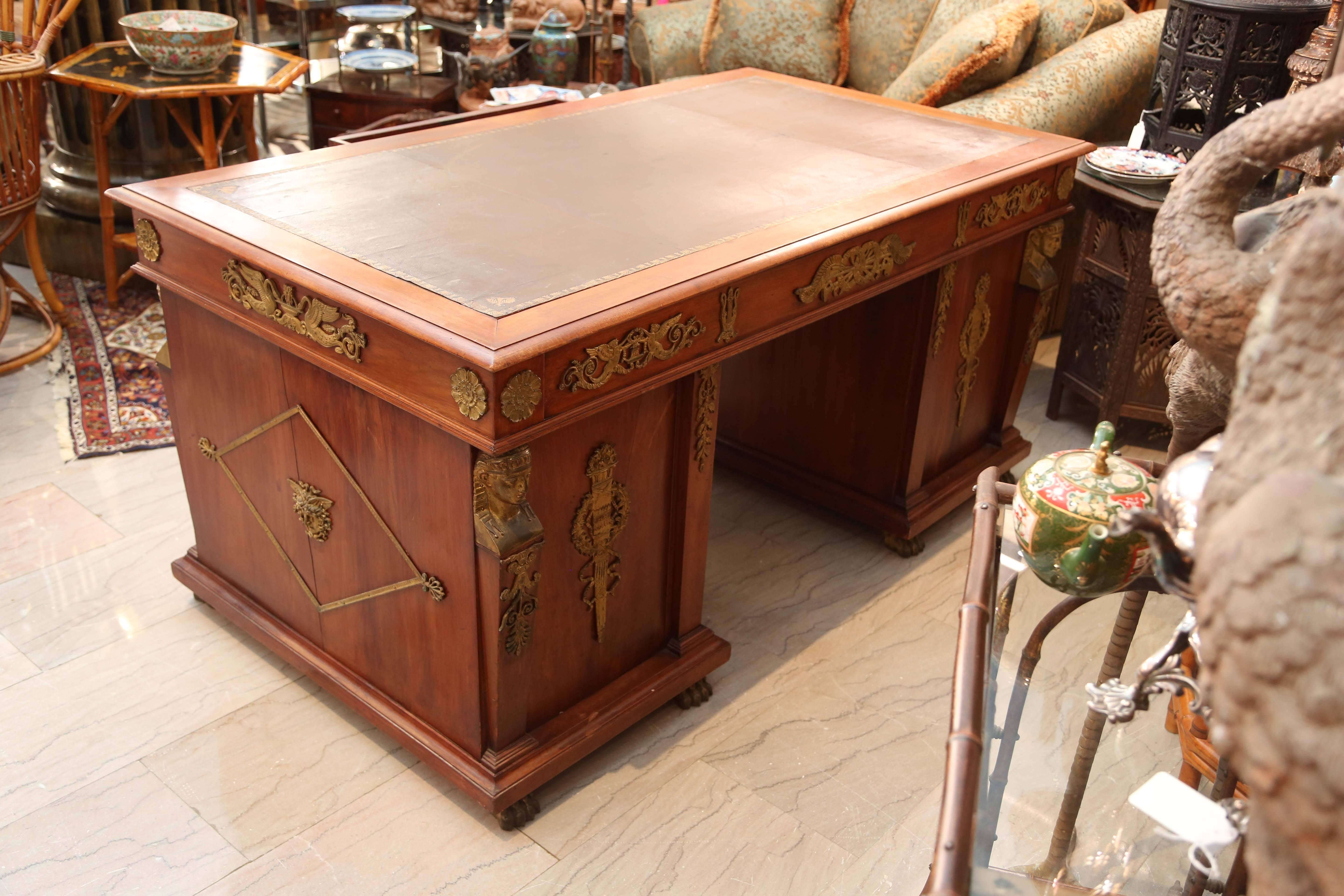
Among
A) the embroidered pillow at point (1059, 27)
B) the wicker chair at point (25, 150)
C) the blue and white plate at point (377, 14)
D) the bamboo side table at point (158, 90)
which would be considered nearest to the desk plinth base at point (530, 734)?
the wicker chair at point (25, 150)

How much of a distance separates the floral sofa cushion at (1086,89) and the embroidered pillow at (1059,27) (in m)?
0.04

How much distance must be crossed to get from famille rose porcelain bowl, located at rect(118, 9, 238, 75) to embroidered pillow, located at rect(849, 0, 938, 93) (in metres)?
2.14

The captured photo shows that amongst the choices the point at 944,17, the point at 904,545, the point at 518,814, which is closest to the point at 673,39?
the point at 944,17

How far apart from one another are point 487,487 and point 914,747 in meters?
1.04

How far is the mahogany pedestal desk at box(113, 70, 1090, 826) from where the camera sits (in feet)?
5.51

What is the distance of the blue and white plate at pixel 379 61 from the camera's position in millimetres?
4660

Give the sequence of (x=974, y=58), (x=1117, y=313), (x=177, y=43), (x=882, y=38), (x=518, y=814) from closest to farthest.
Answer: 1. (x=518, y=814)
2. (x=1117, y=313)
3. (x=974, y=58)
4. (x=177, y=43)
5. (x=882, y=38)

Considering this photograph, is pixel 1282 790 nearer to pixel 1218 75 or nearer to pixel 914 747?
pixel 914 747

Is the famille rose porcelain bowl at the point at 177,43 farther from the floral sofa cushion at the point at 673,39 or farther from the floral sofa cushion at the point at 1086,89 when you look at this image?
the floral sofa cushion at the point at 1086,89

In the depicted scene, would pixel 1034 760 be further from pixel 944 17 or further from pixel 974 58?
pixel 944 17

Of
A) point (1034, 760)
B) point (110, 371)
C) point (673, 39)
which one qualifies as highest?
point (673, 39)

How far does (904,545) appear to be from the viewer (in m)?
2.78

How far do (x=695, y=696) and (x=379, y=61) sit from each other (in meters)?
3.45

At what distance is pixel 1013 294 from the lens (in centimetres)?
285
